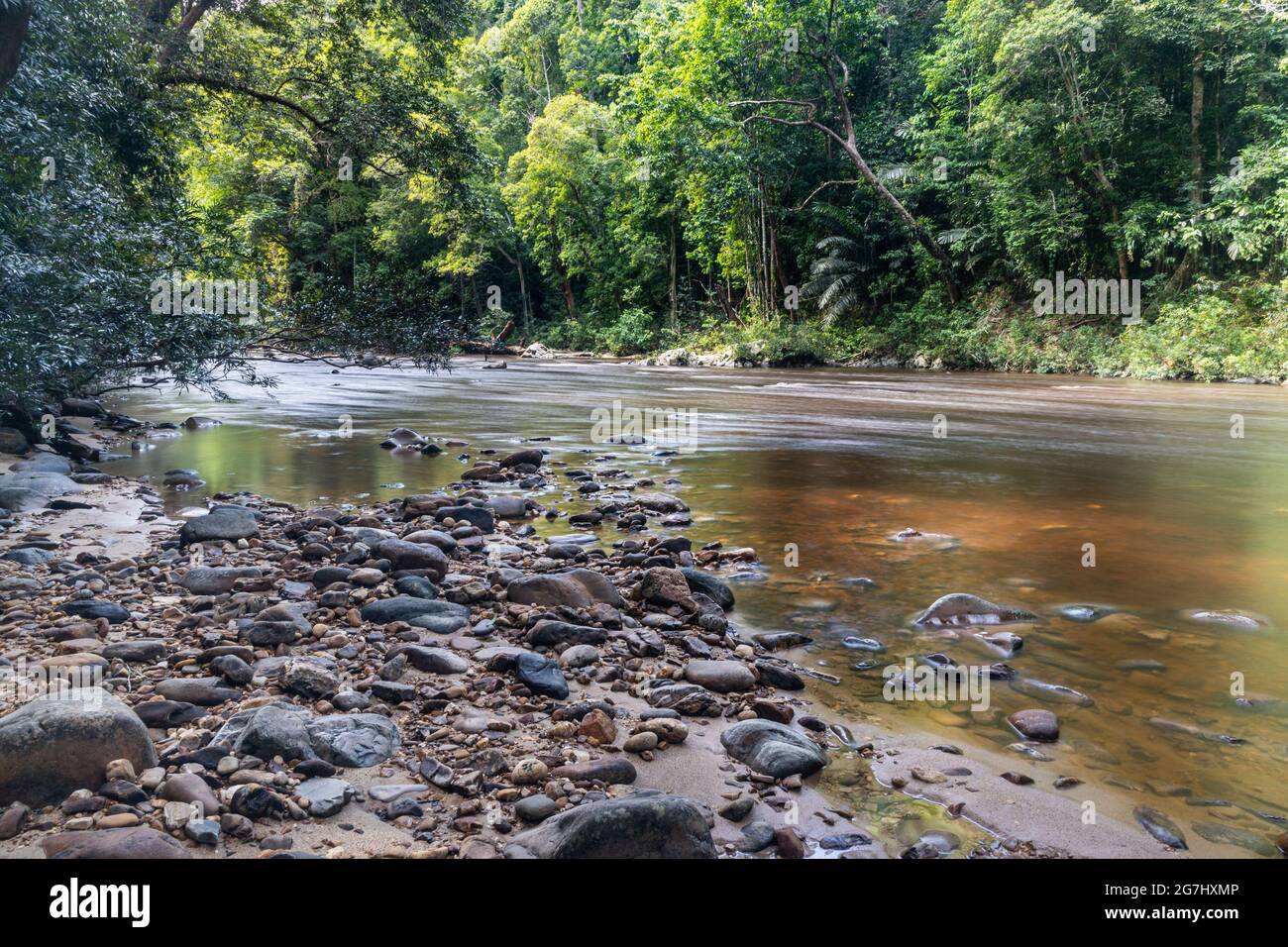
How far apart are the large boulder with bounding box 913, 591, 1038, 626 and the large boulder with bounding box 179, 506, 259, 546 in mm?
4815

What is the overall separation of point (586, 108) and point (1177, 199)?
23.5 m

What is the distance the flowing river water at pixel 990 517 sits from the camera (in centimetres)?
346

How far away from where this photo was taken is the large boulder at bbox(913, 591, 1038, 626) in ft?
15.2

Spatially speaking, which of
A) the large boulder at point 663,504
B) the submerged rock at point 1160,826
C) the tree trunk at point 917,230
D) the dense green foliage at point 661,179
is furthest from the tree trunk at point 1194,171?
the submerged rock at point 1160,826

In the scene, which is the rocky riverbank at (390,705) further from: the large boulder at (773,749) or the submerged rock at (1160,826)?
the submerged rock at (1160,826)

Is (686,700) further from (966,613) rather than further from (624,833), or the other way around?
(966,613)

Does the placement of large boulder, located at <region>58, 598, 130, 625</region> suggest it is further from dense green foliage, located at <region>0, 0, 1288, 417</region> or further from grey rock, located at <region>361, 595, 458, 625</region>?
dense green foliage, located at <region>0, 0, 1288, 417</region>

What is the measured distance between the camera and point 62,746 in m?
2.54

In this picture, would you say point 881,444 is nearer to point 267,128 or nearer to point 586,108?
point 267,128

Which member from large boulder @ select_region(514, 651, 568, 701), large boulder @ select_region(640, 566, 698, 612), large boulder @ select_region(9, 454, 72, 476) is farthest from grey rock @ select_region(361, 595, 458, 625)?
large boulder @ select_region(9, 454, 72, 476)

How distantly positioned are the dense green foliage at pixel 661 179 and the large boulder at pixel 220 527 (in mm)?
1438

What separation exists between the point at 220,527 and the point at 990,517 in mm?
6430

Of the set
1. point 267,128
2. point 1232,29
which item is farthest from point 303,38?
point 1232,29

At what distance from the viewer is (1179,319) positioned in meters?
20.5
